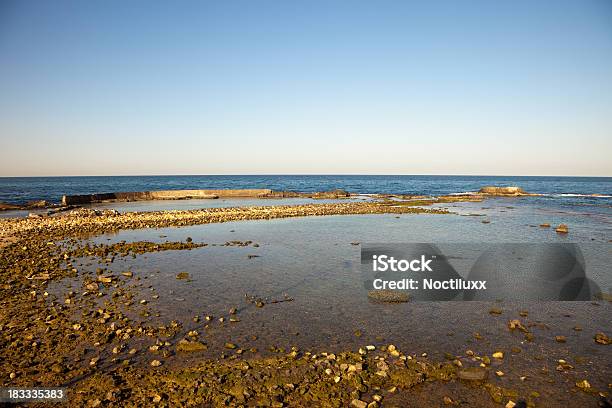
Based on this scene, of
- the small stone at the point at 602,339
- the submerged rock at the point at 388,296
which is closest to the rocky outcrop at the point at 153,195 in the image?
the submerged rock at the point at 388,296

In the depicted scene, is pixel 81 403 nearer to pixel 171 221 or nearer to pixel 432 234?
pixel 432 234

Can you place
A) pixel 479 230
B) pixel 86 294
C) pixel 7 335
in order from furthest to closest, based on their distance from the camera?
1. pixel 479 230
2. pixel 86 294
3. pixel 7 335

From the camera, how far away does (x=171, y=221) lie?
106 ft

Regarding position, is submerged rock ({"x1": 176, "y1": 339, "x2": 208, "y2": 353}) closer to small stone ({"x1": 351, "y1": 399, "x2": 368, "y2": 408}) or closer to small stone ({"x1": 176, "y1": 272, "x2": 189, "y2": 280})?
small stone ({"x1": 351, "y1": 399, "x2": 368, "y2": 408})

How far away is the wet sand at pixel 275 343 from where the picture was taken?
6812mm

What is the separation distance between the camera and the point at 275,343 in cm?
895

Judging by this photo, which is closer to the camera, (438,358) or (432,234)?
(438,358)

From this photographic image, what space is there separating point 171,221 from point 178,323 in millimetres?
23878

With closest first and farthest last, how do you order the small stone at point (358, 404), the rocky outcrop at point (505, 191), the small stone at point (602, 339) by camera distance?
the small stone at point (358, 404), the small stone at point (602, 339), the rocky outcrop at point (505, 191)

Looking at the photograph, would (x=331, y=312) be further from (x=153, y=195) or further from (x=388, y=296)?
(x=153, y=195)

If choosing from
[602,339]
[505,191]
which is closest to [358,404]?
[602,339]

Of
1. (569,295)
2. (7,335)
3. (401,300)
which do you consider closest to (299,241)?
(401,300)
